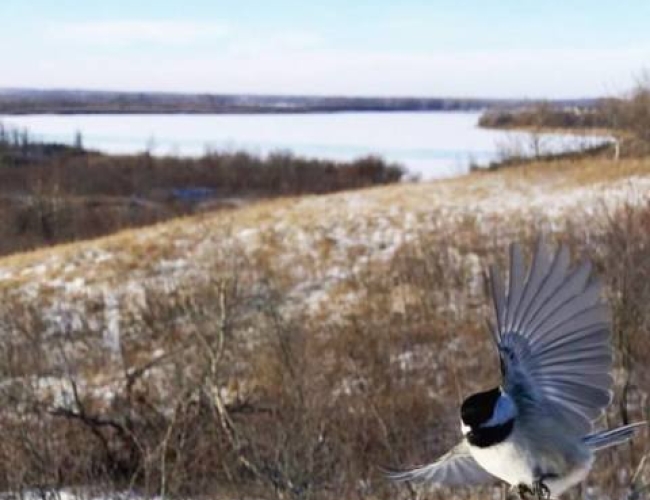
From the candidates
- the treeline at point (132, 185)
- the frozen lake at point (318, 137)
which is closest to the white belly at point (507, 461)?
the treeline at point (132, 185)

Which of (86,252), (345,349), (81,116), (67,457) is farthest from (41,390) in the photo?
(81,116)

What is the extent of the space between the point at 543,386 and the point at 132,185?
25977 millimetres

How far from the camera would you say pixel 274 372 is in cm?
731

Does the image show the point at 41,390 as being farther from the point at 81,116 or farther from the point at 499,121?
the point at 81,116

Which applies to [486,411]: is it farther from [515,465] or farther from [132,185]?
[132,185]

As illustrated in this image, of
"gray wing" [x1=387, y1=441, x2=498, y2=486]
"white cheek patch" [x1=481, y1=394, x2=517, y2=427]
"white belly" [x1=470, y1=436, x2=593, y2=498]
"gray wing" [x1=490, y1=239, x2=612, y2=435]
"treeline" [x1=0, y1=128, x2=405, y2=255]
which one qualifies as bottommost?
"treeline" [x1=0, y1=128, x2=405, y2=255]

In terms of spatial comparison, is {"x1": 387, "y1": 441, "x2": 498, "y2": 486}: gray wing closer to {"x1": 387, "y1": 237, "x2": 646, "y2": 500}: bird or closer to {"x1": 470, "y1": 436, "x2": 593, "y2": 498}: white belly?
{"x1": 387, "y1": 237, "x2": 646, "y2": 500}: bird

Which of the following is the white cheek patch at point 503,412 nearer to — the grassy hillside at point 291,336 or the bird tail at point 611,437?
the bird tail at point 611,437

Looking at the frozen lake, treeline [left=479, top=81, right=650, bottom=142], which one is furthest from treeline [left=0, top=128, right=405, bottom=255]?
treeline [left=479, top=81, right=650, bottom=142]

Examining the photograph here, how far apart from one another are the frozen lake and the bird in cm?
1793

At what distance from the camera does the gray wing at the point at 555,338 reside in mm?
1708

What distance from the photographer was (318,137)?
132 ft

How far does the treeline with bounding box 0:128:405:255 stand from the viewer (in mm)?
19797

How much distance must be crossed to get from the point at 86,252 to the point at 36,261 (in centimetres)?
68
